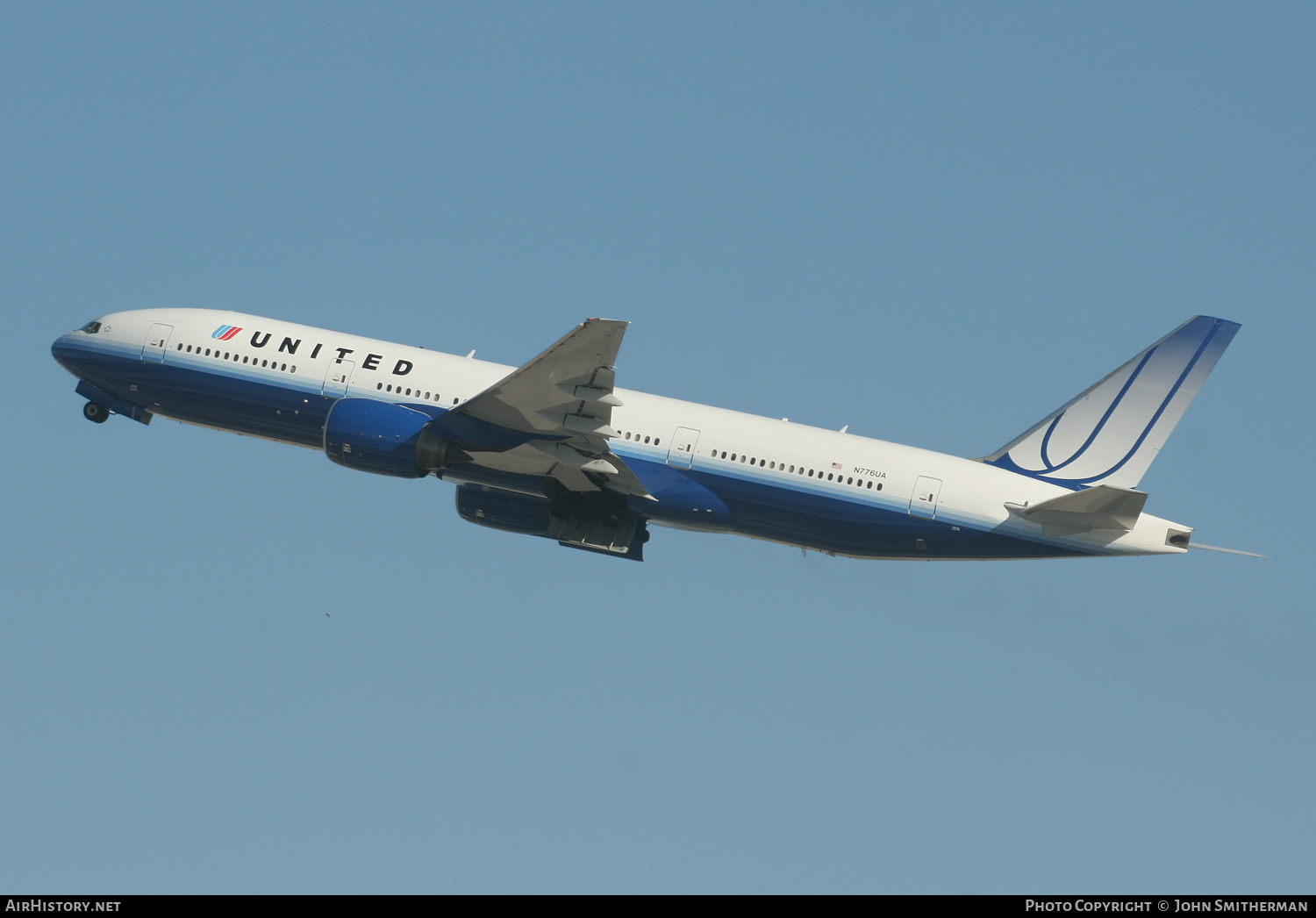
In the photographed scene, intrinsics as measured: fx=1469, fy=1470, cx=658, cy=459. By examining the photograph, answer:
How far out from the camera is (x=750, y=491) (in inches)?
1817

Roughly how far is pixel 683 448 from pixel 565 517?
15.6 ft

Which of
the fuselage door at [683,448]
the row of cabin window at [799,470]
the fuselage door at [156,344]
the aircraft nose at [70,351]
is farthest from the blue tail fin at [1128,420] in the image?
the aircraft nose at [70,351]

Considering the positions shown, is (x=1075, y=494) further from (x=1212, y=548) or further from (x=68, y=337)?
(x=68, y=337)

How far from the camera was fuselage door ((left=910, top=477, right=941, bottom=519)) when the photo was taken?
4575 centimetres

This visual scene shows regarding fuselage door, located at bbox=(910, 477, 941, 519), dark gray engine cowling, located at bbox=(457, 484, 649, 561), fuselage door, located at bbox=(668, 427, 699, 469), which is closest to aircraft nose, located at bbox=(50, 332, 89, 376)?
dark gray engine cowling, located at bbox=(457, 484, 649, 561)

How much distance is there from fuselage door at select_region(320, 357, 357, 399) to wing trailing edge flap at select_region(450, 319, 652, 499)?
4.63m

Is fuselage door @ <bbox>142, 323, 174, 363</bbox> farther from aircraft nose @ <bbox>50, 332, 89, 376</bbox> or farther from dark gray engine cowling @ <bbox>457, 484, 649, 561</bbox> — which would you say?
dark gray engine cowling @ <bbox>457, 484, 649, 561</bbox>

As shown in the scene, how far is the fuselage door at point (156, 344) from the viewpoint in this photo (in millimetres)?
50500

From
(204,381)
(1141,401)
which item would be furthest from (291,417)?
(1141,401)

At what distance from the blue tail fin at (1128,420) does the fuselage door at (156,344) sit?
2849cm

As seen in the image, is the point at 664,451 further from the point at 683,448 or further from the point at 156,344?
the point at 156,344
